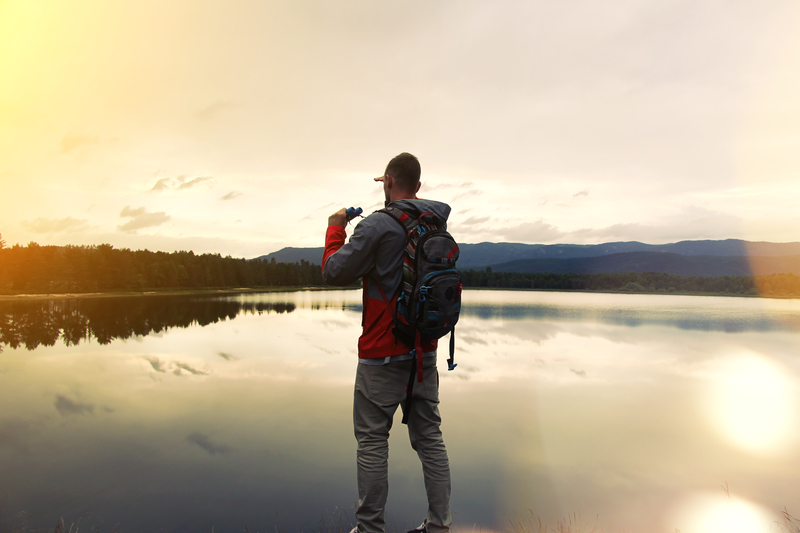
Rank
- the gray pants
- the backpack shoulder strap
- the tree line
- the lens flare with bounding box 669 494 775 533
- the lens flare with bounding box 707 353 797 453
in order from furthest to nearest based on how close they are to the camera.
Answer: the tree line, the lens flare with bounding box 707 353 797 453, the lens flare with bounding box 669 494 775 533, the backpack shoulder strap, the gray pants

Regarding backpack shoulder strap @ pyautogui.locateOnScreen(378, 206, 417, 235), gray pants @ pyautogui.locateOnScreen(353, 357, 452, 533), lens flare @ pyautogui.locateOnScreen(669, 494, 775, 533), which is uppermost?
backpack shoulder strap @ pyautogui.locateOnScreen(378, 206, 417, 235)

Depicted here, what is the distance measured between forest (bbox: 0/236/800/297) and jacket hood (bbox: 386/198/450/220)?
7100 centimetres

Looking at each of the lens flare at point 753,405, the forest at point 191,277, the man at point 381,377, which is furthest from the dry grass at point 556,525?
the forest at point 191,277

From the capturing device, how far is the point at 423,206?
2920 mm

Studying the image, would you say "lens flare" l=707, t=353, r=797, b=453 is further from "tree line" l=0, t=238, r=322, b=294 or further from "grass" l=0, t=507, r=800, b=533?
"tree line" l=0, t=238, r=322, b=294

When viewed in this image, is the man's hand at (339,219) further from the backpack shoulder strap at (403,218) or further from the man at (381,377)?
the backpack shoulder strap at (403,218)

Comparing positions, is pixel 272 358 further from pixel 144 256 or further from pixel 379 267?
pixel 144 256


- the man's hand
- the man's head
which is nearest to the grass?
the man's hand

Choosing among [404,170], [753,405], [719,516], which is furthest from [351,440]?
[753,405]

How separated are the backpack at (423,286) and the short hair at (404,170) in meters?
0.28

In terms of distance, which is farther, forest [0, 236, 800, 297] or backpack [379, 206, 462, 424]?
forest [0, 236, 800, 297]

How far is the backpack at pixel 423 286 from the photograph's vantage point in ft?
9.06

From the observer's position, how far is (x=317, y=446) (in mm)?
6289

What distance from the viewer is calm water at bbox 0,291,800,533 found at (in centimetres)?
469
